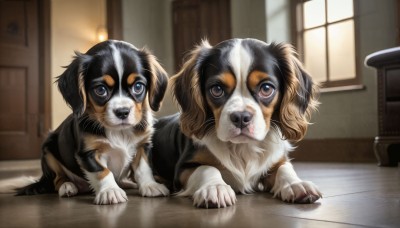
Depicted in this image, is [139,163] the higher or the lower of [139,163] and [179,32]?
the lower

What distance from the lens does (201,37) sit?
5262 mm

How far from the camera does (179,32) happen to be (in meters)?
→ 6.06

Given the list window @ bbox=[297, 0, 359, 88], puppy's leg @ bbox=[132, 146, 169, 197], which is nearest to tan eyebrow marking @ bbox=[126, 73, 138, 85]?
puppy's leg @ bbox=[132, 146, 169, 197]

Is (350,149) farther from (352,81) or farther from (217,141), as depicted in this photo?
(217,141)

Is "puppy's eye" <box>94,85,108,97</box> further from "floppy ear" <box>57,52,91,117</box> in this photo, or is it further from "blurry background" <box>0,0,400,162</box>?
"blurry background" <box>0,0,400,162</box>

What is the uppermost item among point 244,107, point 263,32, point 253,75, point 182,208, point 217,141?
point 263,32

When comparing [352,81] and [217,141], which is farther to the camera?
[352,81]

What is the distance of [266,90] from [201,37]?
3.57 meters

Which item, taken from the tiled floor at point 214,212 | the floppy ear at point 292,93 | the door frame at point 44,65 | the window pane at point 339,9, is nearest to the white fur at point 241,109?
the floppy ear at point 292,93

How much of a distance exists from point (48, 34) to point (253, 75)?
5.79 metres

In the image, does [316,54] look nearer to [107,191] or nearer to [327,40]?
[327,40]

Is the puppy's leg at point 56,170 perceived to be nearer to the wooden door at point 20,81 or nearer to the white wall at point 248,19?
the white wall at point 248,19

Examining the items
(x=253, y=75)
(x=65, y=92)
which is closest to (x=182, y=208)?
(x=253, y=75)

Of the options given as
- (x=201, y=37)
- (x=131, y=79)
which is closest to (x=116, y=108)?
(x=131, y=79)
